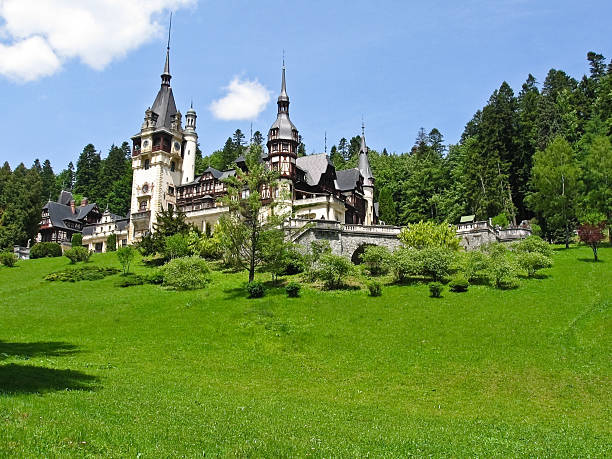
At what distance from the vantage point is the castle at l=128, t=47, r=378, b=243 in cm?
5996

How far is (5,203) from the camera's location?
63250 millimetres

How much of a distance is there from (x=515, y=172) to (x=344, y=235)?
3581 cm

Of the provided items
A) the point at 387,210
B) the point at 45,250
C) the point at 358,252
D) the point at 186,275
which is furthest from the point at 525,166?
the point at 45,250

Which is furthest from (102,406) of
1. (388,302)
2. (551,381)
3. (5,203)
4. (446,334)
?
(5,203)

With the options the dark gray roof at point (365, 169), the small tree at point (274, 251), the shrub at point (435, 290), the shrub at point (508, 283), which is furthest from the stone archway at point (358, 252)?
the dark gray roof at point (365, 169)

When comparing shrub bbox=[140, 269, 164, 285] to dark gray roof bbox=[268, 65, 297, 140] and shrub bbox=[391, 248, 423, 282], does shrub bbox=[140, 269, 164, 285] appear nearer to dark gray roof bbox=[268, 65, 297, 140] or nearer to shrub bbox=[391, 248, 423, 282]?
shrub bbox=[391, 248, 423, 282]

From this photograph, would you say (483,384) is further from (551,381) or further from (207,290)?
(207,290)

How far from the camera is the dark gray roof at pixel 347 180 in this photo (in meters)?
65.6

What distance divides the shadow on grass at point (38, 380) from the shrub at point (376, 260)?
81.4ft

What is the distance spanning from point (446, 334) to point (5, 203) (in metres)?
57.7

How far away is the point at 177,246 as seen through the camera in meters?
47.0

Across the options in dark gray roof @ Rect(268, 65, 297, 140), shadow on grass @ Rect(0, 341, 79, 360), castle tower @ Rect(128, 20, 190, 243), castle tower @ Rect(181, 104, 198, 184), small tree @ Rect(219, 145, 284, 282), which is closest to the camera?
shadow on grass @ Rect(0, 341, 79, 360)

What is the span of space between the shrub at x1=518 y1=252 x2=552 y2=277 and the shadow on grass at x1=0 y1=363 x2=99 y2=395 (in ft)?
94.8

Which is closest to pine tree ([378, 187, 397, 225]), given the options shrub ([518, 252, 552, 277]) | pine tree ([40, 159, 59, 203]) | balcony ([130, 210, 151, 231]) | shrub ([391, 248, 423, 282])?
A: balcony ([130, 210, 151, 231])
